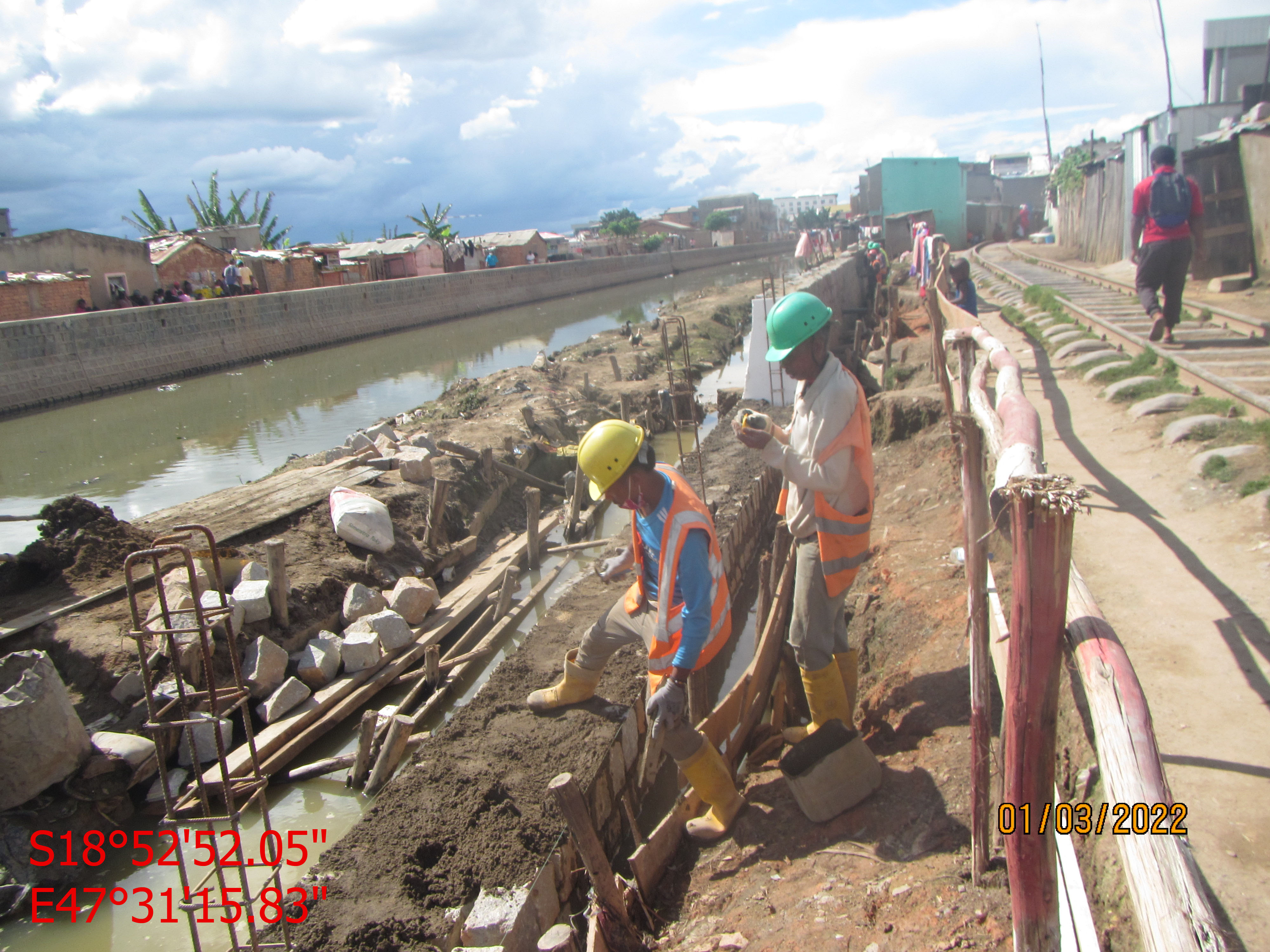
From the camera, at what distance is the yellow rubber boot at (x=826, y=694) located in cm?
391

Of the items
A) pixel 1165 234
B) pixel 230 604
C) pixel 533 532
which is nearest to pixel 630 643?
pixel 230 604

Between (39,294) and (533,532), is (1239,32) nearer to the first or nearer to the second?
(533,532)

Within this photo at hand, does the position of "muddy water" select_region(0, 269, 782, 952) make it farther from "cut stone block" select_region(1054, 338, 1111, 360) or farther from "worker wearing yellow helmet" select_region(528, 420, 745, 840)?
→ "cut stone block" select_region(1054, 338, 1111, 360)

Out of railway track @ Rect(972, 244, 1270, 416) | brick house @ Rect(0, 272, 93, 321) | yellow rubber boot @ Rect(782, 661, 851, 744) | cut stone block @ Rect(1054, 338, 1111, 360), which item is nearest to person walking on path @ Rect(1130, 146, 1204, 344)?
railway track @ Rect(972, 244, 1270, 416)

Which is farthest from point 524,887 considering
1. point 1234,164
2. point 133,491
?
point 1234,164

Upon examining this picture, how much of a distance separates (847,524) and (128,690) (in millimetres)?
5418

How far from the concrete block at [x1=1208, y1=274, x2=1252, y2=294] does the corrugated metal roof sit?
13079mm

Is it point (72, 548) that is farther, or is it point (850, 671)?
point (72, 548)

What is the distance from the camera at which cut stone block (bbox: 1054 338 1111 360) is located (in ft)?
29.2

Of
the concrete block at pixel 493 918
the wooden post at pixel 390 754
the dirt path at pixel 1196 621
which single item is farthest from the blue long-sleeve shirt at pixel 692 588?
the wooden post at pixel 390 754

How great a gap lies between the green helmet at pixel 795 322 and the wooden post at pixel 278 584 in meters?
4.73

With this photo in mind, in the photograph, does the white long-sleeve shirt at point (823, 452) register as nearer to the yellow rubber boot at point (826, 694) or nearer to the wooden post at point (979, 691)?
the yellow rubber boot at point (826, 694)

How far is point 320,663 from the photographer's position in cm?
643

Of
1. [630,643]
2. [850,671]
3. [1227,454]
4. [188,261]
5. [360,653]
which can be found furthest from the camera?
[188,261]
